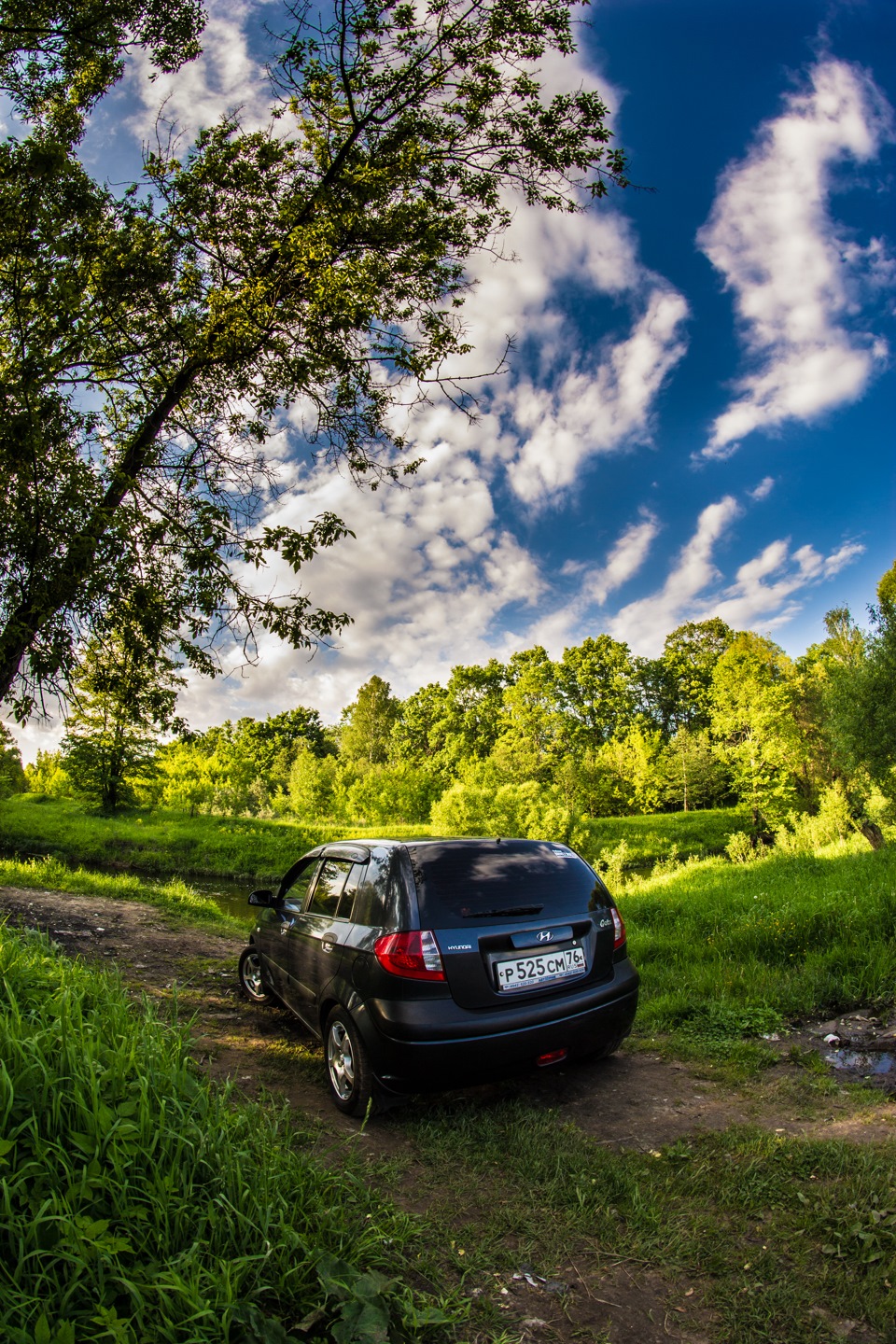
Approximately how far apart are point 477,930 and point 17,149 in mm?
7829

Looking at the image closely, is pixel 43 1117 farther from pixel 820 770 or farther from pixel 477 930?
pixel 820 770

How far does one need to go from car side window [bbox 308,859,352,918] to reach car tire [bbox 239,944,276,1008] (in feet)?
4.80

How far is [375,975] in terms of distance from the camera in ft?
11.7

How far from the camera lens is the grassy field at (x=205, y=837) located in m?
Result: 28.2

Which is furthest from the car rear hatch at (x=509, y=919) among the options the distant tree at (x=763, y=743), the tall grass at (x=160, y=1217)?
the distant tree at (x=763, y=743)

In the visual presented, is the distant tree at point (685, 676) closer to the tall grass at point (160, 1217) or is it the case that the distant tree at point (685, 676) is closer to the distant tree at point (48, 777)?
the distant tree at point (48, 777)

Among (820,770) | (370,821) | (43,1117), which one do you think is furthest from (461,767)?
(43,1117)

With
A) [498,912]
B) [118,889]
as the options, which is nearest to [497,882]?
[498,912]

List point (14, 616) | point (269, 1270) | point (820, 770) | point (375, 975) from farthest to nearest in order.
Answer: point (820, 770) → point (14, 616) → point (375, 975) → point (269, 1270)

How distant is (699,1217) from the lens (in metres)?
2.55

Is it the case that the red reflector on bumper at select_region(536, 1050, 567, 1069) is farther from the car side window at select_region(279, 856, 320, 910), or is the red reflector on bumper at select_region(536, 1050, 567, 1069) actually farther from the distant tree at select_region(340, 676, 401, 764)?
the distant tree at select_region(340, 676, 401, 764)

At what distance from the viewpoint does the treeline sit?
23766mm

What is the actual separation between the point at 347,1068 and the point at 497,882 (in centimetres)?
140

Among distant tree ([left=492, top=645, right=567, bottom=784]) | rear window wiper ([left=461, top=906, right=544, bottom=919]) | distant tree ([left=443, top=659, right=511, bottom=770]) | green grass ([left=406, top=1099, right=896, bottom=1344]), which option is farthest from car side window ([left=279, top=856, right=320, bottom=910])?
distant tree ([left=443, top=659, right=511, bottom=770])
